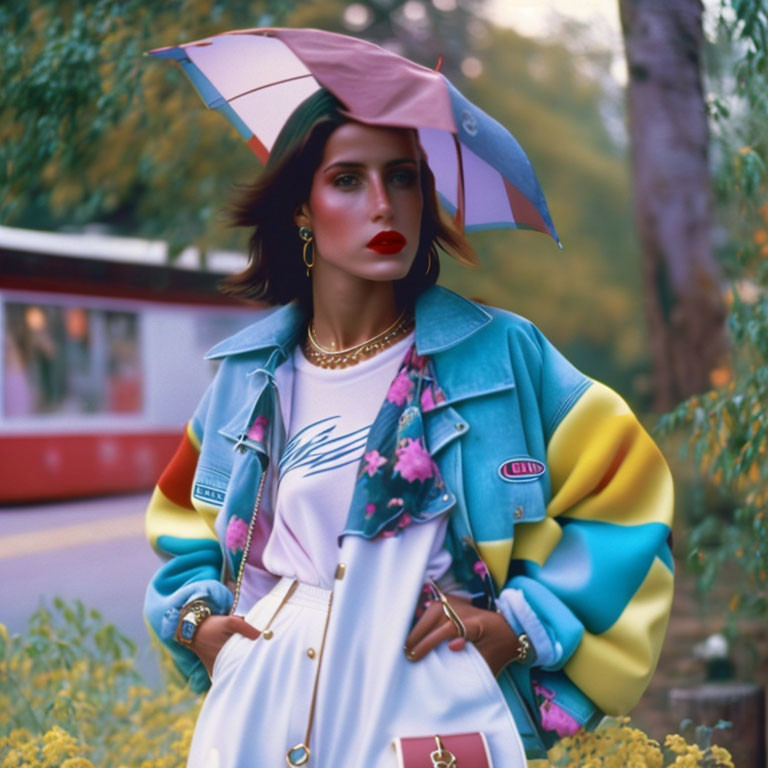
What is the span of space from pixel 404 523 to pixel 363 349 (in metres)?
0.42

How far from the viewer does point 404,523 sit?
2.47 meters

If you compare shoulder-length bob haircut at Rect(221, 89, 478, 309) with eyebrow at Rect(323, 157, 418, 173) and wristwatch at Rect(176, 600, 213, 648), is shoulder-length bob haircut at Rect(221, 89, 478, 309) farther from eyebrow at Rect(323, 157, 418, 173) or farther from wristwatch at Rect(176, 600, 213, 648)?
wristwatch at Rect(176, 600, 213, 648)

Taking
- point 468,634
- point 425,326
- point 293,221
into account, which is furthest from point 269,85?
point 468,634

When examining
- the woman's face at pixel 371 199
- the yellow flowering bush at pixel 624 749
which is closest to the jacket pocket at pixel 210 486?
the woman's face at pixel 371 199

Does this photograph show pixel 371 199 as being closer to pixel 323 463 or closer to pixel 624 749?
pixel 323 463

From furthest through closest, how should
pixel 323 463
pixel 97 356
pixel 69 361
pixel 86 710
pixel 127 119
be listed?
1. pixel 97 356
2. pixel 69 361
3. pixel 127 119
4. pixel 86 710
5. pixel 323 463

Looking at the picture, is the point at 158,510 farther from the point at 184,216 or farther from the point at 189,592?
the point at 184,216

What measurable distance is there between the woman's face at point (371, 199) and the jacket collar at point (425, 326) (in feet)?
0.36

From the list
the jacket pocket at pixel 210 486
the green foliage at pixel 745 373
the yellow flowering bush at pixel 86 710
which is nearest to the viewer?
the jacket pocket at pixel 210 486

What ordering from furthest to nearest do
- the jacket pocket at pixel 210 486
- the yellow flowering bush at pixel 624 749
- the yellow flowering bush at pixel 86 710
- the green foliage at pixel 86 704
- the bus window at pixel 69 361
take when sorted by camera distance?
1. the bus window at pixel 69 361
2. the green foliage at pixel 86 704
3. the yellow flowering bush at pixel 86 710
4. the yellow flowering bush at pixel 624 749
5. the jacket pocket at pixel 210 486

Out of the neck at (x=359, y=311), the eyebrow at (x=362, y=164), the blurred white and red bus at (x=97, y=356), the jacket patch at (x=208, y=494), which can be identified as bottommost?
the blurred white and red bus at (x=97, y=356)

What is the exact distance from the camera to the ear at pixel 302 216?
2.79m

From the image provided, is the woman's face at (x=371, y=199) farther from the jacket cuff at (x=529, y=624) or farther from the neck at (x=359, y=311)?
the jacket cuff at (x=529, y=624)

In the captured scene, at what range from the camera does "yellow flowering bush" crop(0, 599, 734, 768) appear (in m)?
3.98
